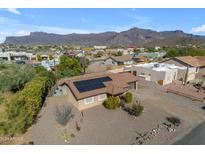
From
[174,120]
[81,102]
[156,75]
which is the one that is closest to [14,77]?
[81,102]

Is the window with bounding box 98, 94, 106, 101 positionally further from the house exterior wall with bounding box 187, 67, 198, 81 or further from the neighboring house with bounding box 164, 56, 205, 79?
the neighboring house with bounding box 164, 56, 205, 79

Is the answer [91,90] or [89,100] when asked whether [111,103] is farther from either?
[91,90]

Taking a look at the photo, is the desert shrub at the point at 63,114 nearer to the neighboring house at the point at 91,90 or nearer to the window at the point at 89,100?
the neighboring house at the point at 91,90

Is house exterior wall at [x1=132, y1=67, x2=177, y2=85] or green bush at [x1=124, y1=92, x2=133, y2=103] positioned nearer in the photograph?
green bush at [x1=124, y1=92, x2=133, y2=103]

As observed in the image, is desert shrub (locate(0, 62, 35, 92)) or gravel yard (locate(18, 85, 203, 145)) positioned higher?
desert shrub (locate(0, 62, 35, 92))

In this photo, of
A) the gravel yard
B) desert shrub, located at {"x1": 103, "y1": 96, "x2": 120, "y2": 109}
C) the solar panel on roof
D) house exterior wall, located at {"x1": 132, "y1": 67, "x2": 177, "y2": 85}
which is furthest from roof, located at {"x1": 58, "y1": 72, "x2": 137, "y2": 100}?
house exterior wall, located at {"x1": 132, "y1": 67, "x2": 177, "y2": 85}

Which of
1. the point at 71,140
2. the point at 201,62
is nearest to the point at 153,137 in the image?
the point at 71,140
